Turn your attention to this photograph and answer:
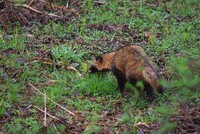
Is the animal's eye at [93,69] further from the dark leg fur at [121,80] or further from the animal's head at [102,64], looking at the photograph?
the dark leg fur at [121,80]

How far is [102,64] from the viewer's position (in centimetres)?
809

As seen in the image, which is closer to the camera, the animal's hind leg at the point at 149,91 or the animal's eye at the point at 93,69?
the animal's hind leg at the point at 149,91

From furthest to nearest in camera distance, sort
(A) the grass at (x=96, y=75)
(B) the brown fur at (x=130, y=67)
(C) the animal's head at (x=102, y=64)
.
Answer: (C) the animal's head at (x=102, y=64) → (B) the brown fur at (x=130, y=67) → (A) the grass at (x=96, y=75)

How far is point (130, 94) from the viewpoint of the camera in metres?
7.59

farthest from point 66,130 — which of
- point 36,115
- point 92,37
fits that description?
point 92,37

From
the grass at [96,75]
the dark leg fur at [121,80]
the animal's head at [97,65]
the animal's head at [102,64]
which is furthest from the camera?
the animal's head at [97,65]

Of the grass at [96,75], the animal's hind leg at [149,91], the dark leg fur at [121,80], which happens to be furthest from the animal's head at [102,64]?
the animal's hind leg at [149,91]

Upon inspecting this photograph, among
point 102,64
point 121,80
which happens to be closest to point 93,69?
point 102,64

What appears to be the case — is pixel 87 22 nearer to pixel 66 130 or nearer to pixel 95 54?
pixel 95 54

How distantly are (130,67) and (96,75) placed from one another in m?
1.06

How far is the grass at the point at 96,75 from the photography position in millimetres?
6496

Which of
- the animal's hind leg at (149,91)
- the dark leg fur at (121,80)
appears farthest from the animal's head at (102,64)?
the animal's hind leg at (149,91)

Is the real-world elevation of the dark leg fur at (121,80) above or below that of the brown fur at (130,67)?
below

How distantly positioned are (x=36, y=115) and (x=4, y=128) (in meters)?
0.52
